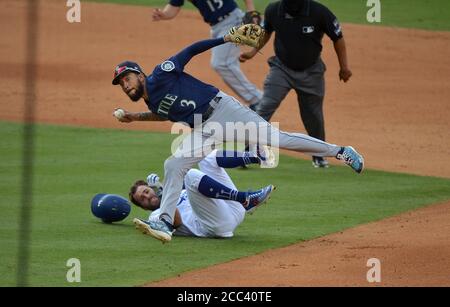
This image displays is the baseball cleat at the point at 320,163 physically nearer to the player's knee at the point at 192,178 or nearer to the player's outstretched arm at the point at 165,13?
the player's outstretched arm at the point at 165,13

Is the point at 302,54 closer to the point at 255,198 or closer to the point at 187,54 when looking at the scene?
the point at 255,198

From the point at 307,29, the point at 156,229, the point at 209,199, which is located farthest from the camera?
the point at 307,29

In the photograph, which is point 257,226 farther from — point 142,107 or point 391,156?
point 142,107

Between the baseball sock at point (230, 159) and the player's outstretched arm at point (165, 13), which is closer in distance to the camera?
the baseball sock at point (230, 159)

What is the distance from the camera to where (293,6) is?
12.9m

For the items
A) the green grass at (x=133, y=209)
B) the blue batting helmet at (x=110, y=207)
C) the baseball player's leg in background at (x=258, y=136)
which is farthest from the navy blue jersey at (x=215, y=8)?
the baseball player's leg in background at (x=258, y=136)

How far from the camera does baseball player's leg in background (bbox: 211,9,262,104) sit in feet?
48.5

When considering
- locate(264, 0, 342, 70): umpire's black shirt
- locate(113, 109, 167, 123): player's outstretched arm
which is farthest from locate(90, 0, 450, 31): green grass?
locate(113, 109, 167, 123): player's outstretched arm

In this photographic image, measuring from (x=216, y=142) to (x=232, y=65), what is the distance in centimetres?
513

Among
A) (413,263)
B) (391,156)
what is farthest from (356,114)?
(413,263)

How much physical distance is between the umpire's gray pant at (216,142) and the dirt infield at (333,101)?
2.68 feet

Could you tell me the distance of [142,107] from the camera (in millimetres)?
17297

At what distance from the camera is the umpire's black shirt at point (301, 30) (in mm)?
12898

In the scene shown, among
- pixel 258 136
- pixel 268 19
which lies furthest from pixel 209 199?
pixel 268 19
